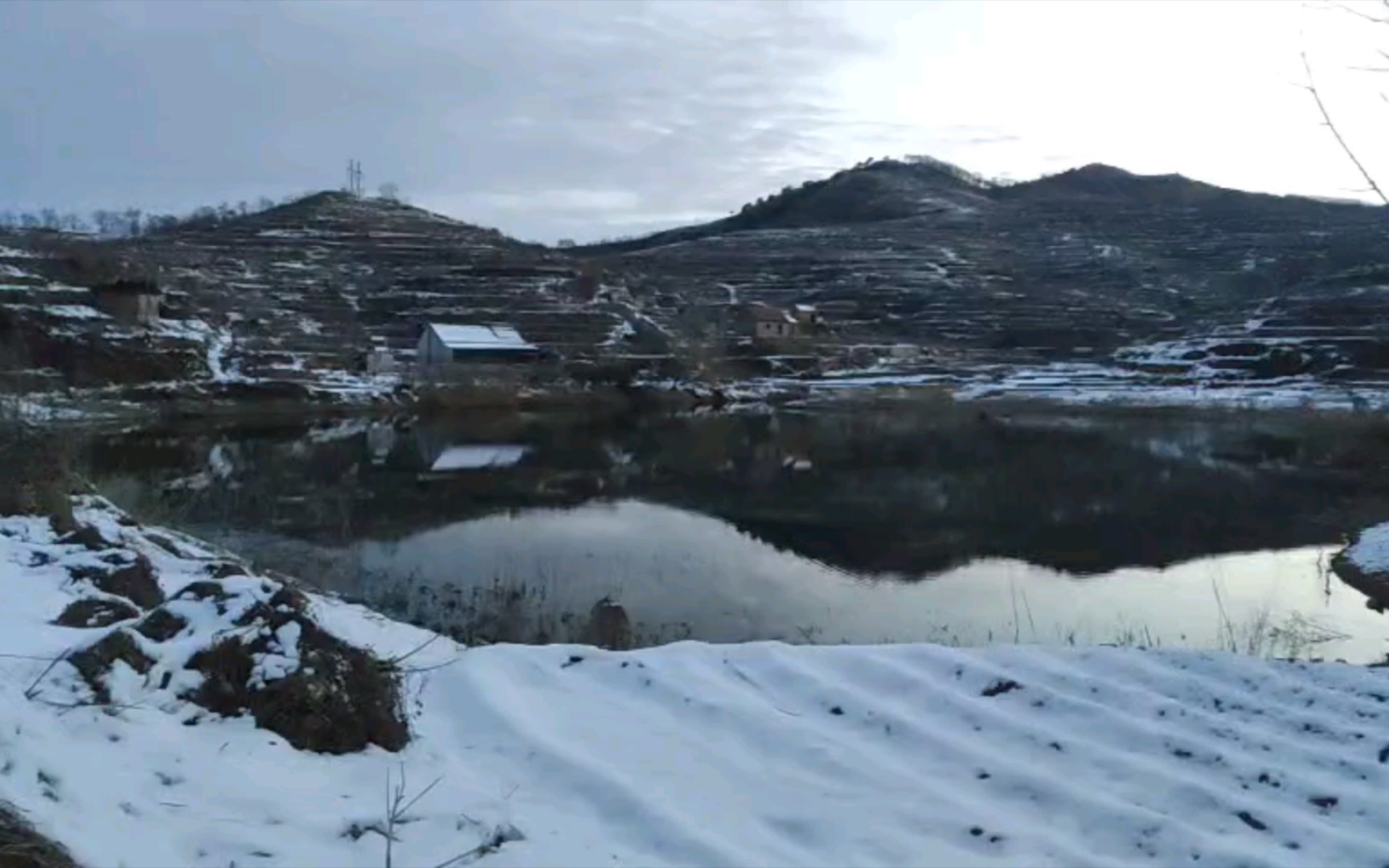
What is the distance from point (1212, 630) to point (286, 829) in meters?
10.6

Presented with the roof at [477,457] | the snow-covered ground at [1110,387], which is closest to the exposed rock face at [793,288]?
the snow-covered ground at [1110,387]

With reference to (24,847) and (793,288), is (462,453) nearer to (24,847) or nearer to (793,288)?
(24,847)

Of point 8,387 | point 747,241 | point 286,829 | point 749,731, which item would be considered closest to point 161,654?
point 286,829

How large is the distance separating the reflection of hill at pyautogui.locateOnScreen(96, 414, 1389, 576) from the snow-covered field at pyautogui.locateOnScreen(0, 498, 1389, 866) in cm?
891

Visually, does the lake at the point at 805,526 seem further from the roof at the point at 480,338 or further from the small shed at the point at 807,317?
the small shed at the point at 807,317

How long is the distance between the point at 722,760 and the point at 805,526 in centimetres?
1364

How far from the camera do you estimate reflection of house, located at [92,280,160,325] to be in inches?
1716

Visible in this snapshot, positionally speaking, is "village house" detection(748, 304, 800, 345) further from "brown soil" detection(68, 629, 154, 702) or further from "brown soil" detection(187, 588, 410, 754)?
"brown soil" detection(68, 629, 154, 702)

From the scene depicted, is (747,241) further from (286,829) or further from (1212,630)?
(286,829)

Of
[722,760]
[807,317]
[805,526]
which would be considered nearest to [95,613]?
[722,760]

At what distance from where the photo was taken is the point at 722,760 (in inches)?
204

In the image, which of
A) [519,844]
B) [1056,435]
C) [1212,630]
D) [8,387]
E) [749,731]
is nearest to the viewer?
[519,844]

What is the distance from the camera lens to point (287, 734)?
4566 millimetres

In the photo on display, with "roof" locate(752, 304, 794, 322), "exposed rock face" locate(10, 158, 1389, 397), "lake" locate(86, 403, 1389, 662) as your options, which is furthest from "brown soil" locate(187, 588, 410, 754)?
"roof" locate(752, 304, 794, 322)
